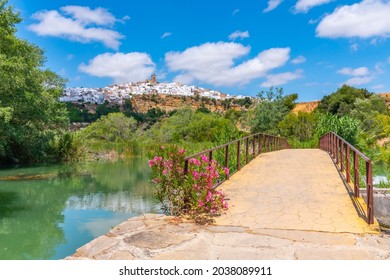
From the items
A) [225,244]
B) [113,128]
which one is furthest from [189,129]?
[225,244]

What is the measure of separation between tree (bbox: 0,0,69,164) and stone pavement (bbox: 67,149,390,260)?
14311mm

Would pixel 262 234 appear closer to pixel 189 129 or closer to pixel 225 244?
pixel 225 244

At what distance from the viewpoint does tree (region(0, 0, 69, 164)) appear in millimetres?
18094

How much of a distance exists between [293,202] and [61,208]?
23.4 ft

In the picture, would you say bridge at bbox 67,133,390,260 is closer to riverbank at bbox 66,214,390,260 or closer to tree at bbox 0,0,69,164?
riverbank at bbox 66,214,390,260

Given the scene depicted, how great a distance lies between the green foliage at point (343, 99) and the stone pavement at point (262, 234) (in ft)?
149

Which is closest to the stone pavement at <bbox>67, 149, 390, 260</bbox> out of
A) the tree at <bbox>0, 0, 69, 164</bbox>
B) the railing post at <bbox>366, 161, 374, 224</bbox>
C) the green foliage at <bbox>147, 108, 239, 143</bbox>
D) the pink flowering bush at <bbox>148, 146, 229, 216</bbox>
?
the railing post at <bbox>366, 161, 374, 224</bbox>

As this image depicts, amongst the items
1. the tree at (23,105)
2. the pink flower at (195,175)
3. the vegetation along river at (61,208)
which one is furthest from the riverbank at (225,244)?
the tree at (23,105)

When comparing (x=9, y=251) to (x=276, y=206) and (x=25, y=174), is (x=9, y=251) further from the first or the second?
(x=25, y=174)

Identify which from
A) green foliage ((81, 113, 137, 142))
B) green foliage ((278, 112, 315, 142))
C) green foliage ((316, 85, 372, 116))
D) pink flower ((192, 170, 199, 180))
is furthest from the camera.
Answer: green foliage ((316, 85, 372, 116))

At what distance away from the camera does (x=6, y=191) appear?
1370 centimetres

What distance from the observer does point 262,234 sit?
4.79 metres

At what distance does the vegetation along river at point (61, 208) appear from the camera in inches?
286
